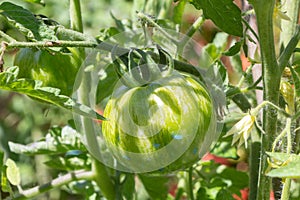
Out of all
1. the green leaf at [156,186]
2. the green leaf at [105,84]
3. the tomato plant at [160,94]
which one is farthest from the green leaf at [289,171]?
the green leaf at [156,186]

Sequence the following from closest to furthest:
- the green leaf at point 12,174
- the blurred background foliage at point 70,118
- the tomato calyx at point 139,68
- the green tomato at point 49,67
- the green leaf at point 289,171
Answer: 1. the green leaf at point 289,171
2. the tomato calyx at point 139,68
3. the green tomato at point 49,67
4. the green leaf at point 12,174
5. the blurred background foliage at point 70,118

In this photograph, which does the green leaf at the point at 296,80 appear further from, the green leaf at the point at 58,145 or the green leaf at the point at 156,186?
the green leaf at the point at 156,186

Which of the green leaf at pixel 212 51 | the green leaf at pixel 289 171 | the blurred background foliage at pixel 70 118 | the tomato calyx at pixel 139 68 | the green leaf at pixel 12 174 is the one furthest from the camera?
the blurred background foliage at pixel 70 118

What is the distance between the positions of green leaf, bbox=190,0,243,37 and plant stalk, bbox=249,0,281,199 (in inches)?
2.9

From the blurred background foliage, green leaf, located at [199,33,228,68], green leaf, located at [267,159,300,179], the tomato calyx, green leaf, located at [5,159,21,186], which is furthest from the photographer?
the blurred background foliage

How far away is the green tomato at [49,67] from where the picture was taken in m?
1.12

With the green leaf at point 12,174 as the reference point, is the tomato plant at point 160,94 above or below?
above

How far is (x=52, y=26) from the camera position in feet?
3.18

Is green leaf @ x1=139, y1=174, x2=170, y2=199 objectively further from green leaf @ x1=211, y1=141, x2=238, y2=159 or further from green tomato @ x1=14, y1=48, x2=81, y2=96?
green tomato @ x1=14, y1=48, x2=81, y2=96

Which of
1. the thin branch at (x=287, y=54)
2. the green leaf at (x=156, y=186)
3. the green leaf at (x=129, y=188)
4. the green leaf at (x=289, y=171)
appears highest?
the thin branch at (x=287, y=54)

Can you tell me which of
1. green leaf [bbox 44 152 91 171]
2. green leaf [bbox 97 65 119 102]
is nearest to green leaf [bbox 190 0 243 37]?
green leaf [bbox 97 65 119 102]

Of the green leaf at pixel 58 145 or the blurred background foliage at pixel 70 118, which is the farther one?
the blurred background foliage at pixel 70 118

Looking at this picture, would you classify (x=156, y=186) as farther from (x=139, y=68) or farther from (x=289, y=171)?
(x=289, y=171)

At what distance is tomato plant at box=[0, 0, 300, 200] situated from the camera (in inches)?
36.4
